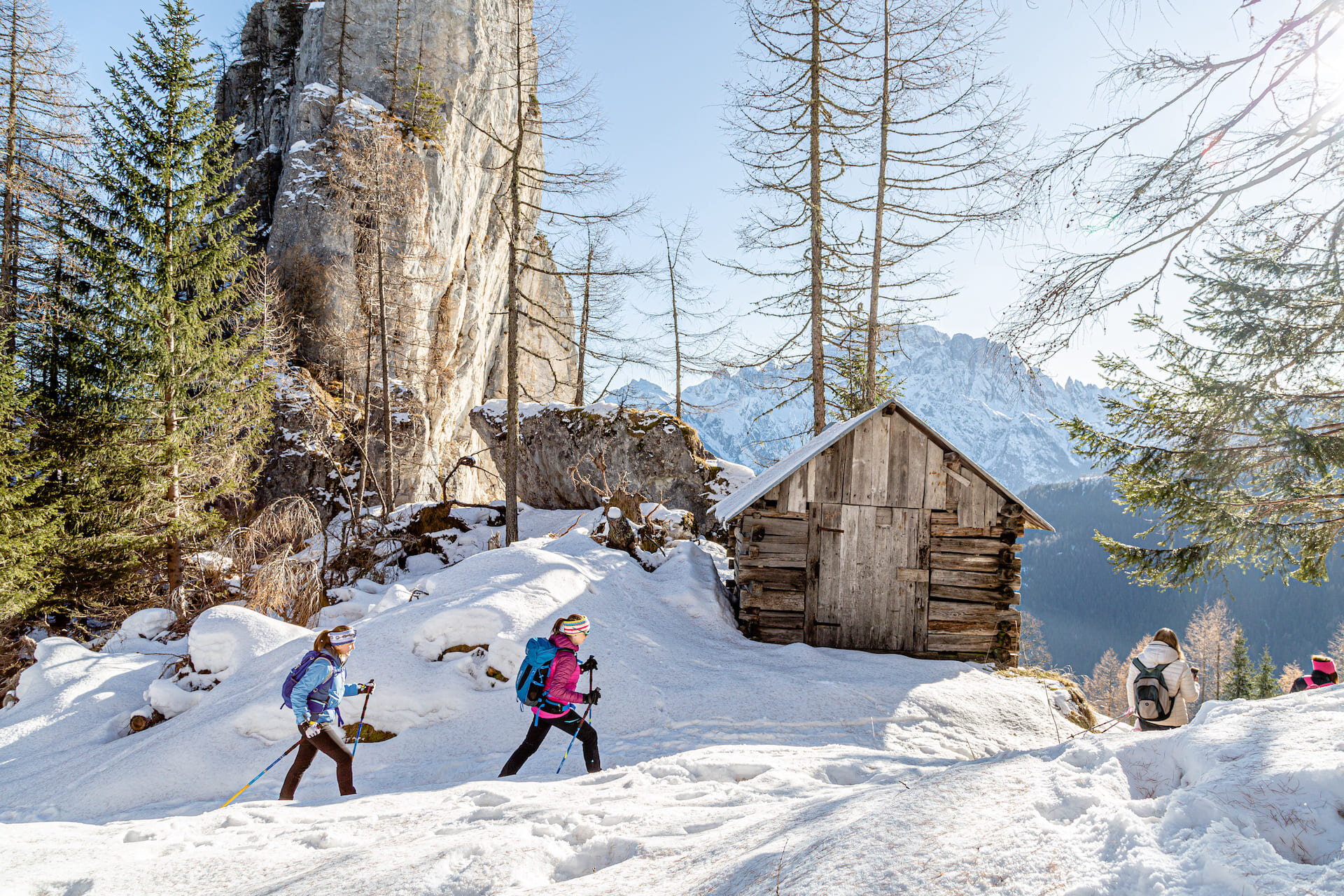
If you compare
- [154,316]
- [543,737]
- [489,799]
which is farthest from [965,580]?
[154,316]

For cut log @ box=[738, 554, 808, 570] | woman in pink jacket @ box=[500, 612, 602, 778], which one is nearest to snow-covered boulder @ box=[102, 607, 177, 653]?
woman in pink jacket @ box=[500, 612, 602, 778]

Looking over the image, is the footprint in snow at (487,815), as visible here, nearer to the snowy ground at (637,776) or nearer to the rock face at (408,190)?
the snowy ground at (637,776)

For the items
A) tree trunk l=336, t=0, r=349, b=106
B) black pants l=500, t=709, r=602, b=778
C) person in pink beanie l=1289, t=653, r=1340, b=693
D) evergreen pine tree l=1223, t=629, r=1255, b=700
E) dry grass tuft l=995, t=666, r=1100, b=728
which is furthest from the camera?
evergreen pine tree l=1223, t=629, r=1255, b=700

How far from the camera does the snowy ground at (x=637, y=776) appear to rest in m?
2.26

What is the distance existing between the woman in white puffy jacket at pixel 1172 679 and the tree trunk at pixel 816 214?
963 cm

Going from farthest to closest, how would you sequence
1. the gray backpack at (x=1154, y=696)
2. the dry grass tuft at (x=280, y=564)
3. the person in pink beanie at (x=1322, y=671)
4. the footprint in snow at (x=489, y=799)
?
the dry grass tuft at (x=280, y=564) < the person in pink beanie at (x=1322, y=671) < the gray backpack at (x=1154, y=696) < the footprint in snow at (x=489, y=799)

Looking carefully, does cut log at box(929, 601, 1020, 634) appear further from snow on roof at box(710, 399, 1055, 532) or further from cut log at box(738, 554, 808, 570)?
cut log at box(738, 554, 808, 570)

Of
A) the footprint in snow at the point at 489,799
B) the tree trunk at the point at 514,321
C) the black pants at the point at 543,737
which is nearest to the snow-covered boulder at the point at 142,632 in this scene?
the tree trunk at the point at 514,321

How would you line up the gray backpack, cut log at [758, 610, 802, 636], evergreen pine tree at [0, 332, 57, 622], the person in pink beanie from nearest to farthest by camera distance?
the gray backpack < the person in pink beanie < cut log at [758, 610, 802, 636] < evergreen pine tree at [0, 332, 57, 622]

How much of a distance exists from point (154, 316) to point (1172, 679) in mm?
17503

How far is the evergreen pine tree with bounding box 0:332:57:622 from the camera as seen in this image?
11141 millimetres

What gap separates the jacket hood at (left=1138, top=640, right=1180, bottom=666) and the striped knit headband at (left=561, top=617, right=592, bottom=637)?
557 centimetres

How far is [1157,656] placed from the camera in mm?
6137

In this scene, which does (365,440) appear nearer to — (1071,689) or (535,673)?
(535,673)
